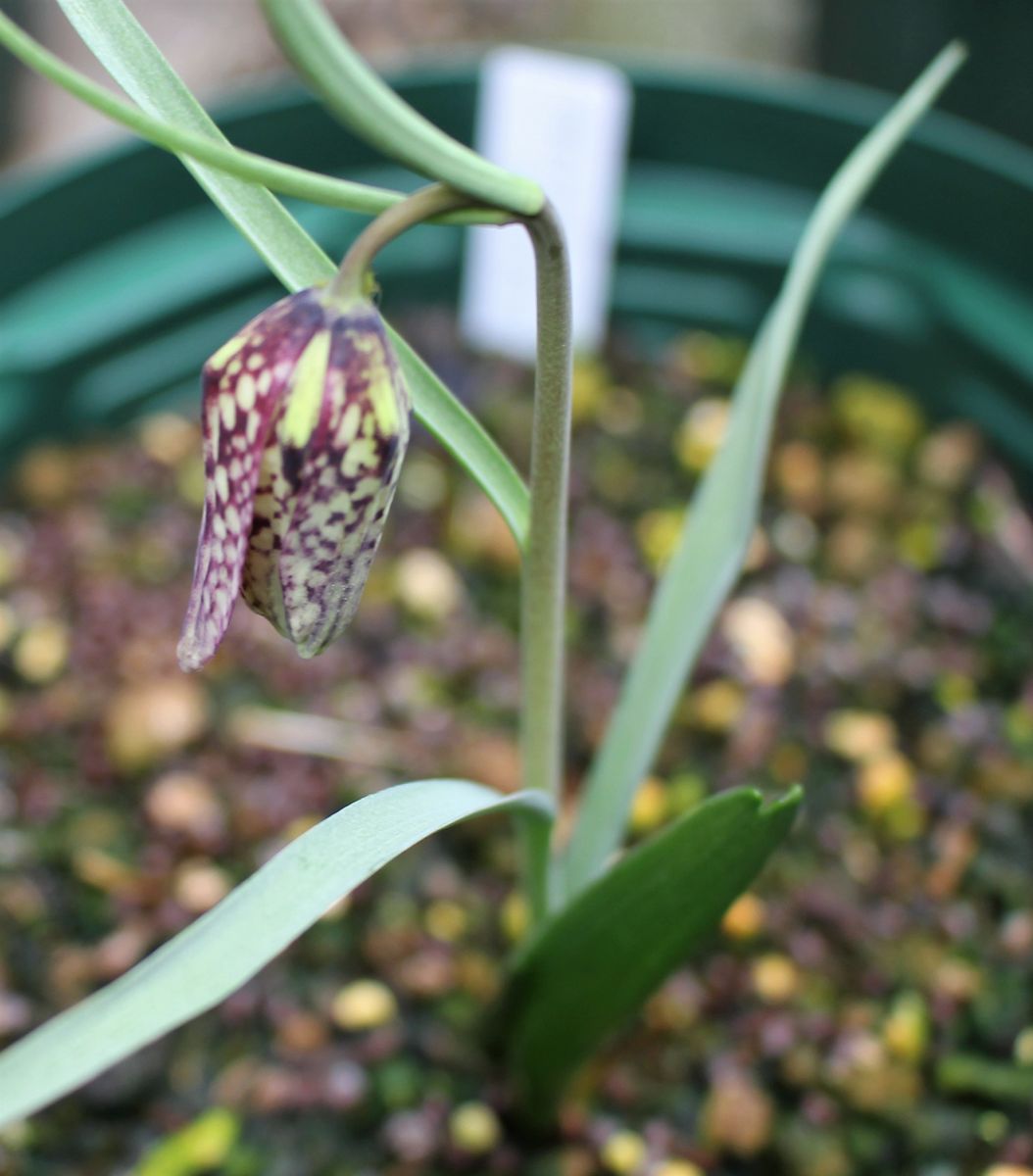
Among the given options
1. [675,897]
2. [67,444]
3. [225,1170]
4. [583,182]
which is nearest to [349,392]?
[675,897]

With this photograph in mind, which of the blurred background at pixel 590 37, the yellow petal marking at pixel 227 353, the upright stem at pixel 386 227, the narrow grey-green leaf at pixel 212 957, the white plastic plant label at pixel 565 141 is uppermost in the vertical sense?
the blurred background at pixel 590 37

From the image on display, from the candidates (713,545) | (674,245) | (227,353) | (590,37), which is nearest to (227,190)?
(227,353)

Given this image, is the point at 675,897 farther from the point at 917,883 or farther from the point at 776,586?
the point at 776,586

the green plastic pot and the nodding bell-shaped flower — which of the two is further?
the green plastic pot

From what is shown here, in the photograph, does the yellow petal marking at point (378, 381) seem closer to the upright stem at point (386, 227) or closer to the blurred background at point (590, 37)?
the upright stem at point (386, 227)

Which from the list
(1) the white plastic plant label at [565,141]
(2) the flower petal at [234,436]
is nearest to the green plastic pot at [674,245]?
(1) the white plastic plant label at [565,141]

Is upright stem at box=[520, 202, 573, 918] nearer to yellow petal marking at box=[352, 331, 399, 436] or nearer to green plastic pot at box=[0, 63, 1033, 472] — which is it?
yellow petal marking at box=[352, 331, 399, 436]

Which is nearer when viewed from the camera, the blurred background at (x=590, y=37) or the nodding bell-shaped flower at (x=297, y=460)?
the nodding bell-shaped flower at (x=297, y=460)

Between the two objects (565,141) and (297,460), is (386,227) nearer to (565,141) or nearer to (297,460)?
(297,460)

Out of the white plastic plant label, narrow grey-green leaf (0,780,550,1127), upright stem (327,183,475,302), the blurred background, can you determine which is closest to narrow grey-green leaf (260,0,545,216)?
upright stem (327,183,475,302)
